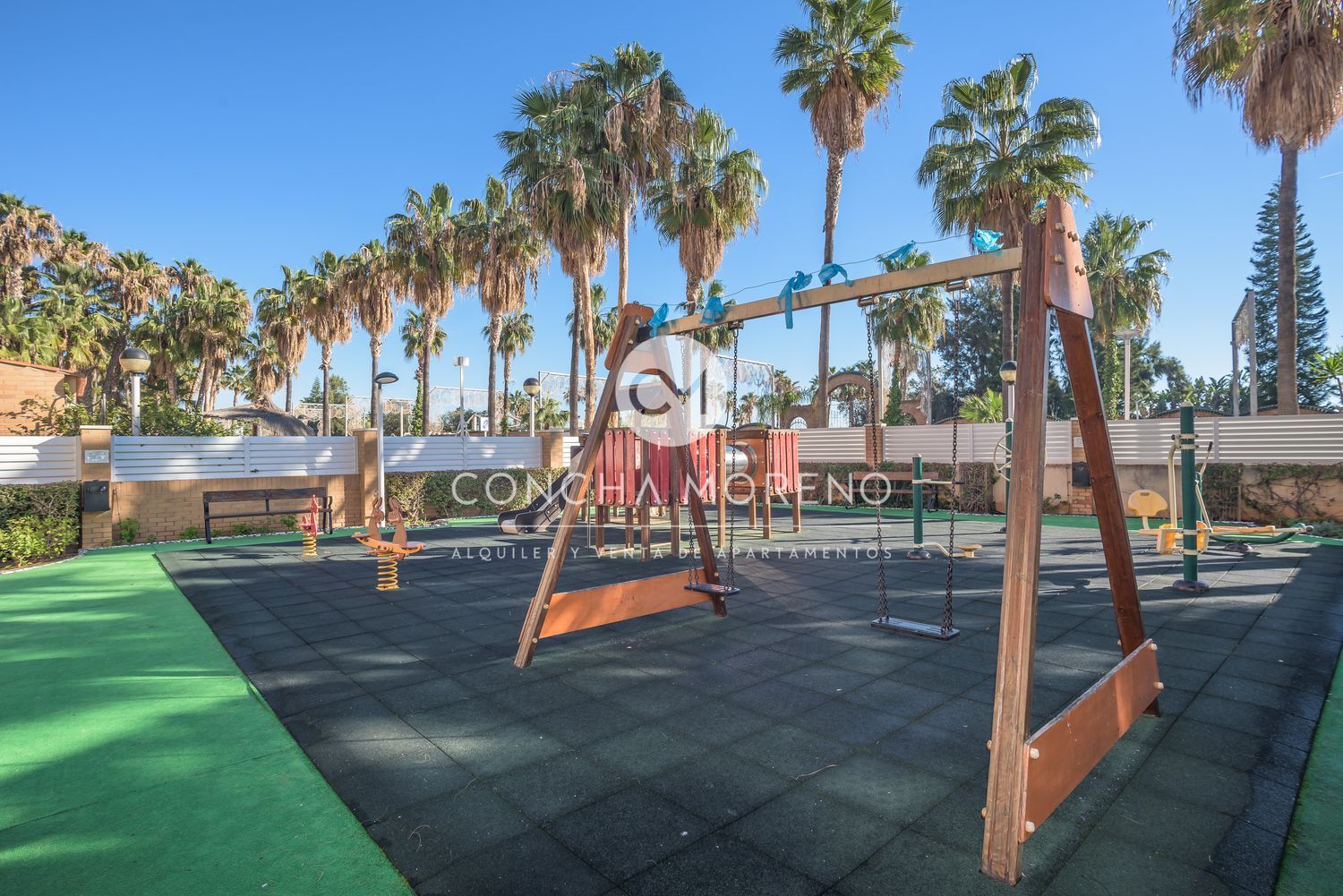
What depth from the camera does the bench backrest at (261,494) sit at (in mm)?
11714

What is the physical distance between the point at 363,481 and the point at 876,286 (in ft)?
42.7

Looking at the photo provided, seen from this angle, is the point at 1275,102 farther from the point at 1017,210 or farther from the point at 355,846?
the point at 355,846

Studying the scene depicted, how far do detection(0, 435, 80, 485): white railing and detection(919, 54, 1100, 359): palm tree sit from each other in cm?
2000

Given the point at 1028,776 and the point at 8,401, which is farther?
the point at 8,401

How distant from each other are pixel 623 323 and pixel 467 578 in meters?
4.41

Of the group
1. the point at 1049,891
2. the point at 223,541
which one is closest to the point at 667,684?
the point at 1049,891

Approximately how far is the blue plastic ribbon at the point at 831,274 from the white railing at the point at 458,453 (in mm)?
12629

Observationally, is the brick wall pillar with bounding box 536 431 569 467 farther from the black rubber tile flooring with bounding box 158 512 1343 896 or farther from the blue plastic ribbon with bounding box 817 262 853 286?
the blue plastic ribbon with bounding box 817 262 853 286

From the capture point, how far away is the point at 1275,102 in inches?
500

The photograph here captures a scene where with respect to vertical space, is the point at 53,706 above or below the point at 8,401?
below

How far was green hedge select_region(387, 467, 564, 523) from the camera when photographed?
48.3ft

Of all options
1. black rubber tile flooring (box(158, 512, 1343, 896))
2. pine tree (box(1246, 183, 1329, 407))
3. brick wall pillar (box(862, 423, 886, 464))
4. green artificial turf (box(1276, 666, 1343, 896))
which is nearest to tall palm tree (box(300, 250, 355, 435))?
brick wall pillar (box(862, 423, 886, 464))

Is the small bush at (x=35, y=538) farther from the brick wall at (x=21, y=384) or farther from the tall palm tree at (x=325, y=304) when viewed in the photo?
the tall palm tree at (x=325, y=304)

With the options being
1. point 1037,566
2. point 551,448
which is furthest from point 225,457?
point 1037,566
